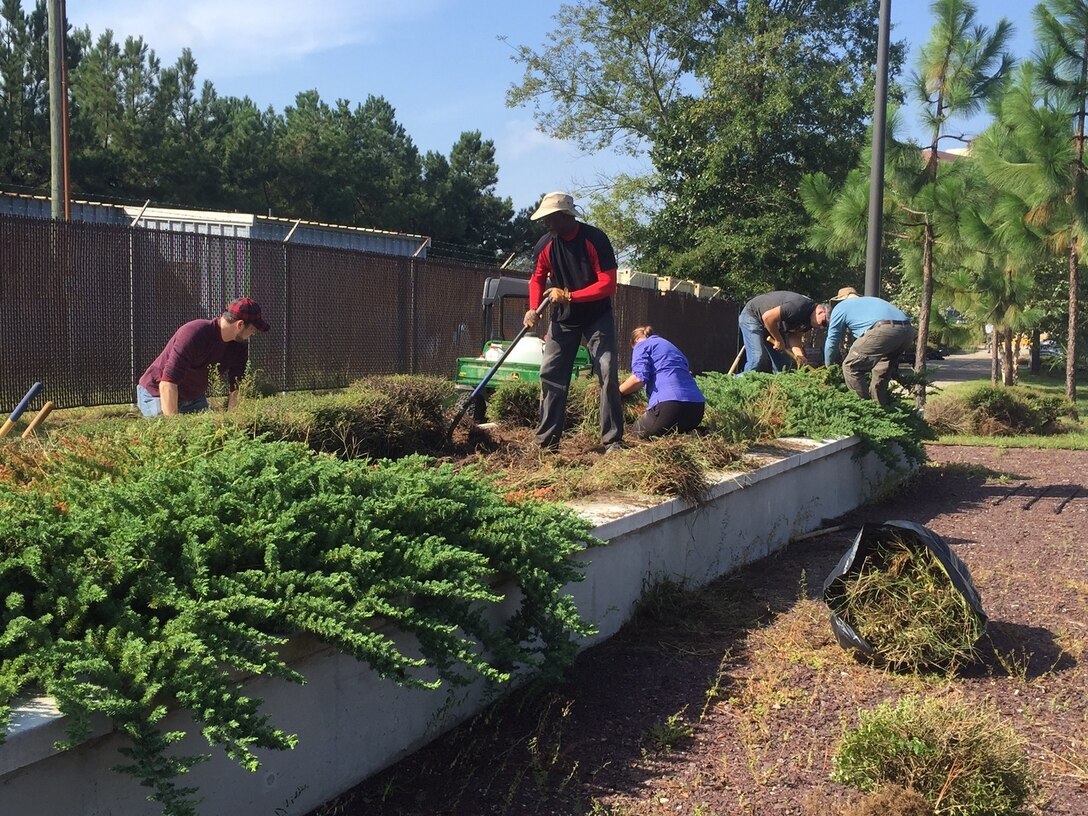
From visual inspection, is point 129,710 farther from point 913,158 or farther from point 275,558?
point 913,158

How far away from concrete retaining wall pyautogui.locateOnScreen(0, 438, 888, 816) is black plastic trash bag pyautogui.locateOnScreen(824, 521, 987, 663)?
96 cm

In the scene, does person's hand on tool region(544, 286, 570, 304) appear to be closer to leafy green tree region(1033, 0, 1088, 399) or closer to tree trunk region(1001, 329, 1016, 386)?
leafy green tree region(1033, 0, 1088, 399)

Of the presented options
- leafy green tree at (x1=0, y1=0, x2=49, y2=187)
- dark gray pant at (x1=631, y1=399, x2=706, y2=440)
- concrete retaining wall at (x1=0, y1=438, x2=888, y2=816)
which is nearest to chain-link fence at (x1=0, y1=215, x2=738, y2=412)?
dark gray pant at (x1=631, y1=399, x2=706, y2=440)

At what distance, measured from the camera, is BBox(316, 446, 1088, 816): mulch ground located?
3375 mm

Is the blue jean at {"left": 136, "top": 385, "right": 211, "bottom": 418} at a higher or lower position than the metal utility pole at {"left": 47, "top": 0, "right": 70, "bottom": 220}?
lower

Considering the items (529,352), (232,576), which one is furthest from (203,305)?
(232,576)

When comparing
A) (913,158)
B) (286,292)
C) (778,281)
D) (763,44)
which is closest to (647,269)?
(778,281)

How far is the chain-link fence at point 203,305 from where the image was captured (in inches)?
424

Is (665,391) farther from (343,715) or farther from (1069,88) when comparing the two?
(1069,88)

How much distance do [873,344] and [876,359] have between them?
0.60 ft

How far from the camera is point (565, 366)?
7090 mm

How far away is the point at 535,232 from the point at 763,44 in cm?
2561

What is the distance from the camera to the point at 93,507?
3.26 metres

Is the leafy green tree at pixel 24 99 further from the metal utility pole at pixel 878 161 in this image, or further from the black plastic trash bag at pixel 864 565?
the black plastic trash bag at pixel 864 565
